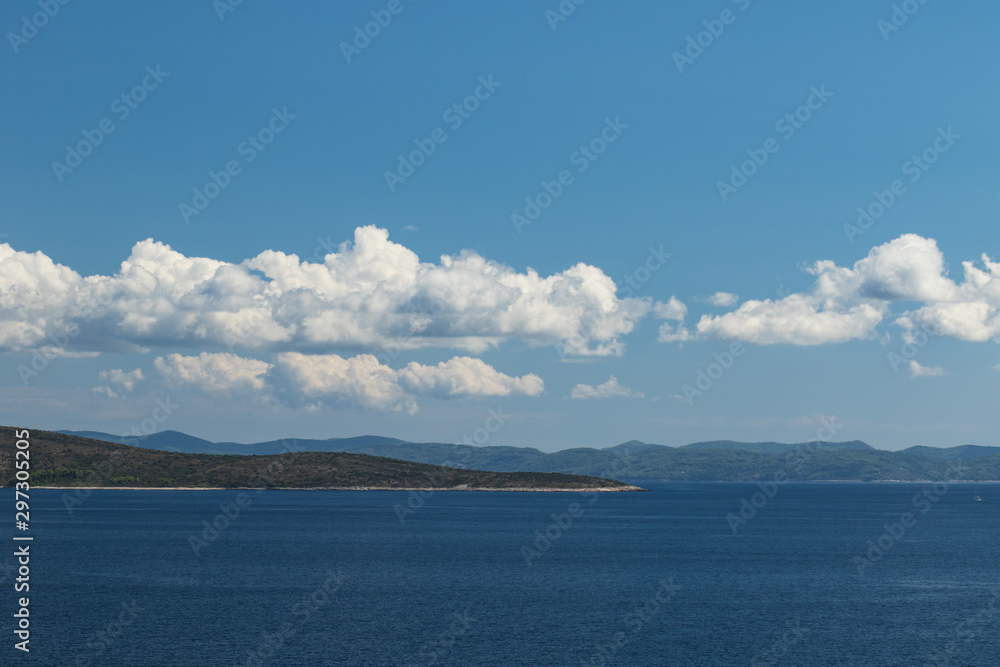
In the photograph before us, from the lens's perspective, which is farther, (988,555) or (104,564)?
(988,555)

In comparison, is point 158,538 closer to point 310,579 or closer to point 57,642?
point 310,579

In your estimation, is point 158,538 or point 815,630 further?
point 158,538

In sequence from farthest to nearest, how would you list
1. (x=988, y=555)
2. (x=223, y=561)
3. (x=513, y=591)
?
(x=988, y=555) → (x=223, y=561) → (x=513, y=591)

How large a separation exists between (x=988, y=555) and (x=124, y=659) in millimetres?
153845

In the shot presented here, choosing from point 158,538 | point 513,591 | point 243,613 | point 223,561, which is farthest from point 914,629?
point 158,538

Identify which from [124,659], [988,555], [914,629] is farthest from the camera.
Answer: [988,555]

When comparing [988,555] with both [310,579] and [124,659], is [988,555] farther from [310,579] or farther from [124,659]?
[124,659]

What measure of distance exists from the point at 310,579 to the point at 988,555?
126 meters

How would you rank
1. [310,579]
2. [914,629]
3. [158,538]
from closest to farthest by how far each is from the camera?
1. [914,629]
2. [310,579]
3. [158,538]

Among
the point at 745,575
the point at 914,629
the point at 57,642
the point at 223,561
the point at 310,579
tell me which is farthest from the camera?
the point at 223,561

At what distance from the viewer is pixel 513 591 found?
11875cm

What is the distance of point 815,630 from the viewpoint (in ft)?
312

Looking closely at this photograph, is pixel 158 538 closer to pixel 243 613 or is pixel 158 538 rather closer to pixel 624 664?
pixel 243 613

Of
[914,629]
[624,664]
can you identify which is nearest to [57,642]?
[624,664]
